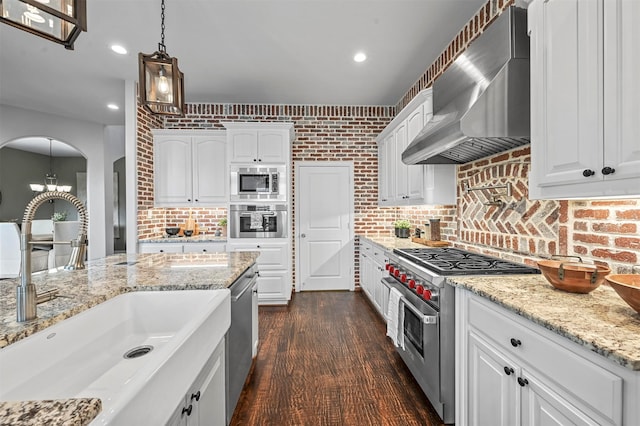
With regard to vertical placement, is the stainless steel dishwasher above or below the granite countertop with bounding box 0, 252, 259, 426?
below

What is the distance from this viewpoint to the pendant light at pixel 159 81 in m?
1.68

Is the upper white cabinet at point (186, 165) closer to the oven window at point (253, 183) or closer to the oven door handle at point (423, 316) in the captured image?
the oven window at point (253, 183)

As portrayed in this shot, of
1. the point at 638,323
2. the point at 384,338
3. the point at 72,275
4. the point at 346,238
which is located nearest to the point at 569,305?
the point at 638,323

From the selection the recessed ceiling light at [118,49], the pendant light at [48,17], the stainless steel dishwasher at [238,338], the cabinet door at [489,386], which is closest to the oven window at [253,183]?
the recessed ceiling light at [118,49]

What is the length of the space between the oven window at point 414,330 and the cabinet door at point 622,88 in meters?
1.32

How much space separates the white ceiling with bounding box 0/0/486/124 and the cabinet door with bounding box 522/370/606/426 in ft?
8.62

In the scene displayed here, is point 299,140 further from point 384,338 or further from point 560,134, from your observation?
point 560,134

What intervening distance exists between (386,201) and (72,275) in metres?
3.49

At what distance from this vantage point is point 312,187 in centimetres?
468

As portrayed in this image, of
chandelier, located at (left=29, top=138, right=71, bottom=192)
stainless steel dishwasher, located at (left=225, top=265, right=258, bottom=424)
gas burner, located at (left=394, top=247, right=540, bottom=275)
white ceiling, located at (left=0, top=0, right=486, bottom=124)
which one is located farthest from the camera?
chandelier, located at (left=29, top=138, right=71, bottom=192)

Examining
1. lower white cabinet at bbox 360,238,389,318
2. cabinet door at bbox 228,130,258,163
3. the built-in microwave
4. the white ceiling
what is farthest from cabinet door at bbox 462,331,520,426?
cabinet door at bbox 228,130,258,163

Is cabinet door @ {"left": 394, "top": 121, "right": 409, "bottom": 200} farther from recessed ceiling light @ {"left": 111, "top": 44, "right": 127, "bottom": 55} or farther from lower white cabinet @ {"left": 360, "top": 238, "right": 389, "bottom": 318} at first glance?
recessed ceiling light @ {"left": 111, "top": 44, "right": 127, "bottom": 55}

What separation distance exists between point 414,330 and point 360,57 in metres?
2.74

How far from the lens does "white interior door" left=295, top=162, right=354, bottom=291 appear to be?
15.3 ft
